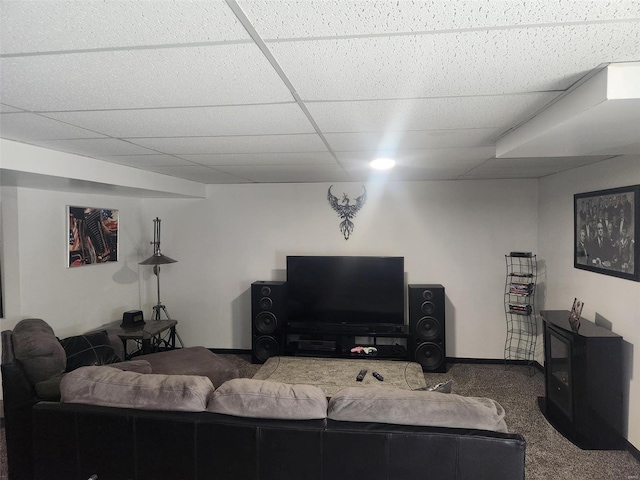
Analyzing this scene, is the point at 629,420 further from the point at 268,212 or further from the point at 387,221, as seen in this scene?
the point at 268,212

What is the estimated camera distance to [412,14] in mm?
878

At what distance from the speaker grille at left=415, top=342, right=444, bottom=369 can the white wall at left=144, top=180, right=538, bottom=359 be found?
1.57 feet

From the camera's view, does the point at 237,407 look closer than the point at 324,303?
Yes

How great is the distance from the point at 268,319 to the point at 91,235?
7.16ft

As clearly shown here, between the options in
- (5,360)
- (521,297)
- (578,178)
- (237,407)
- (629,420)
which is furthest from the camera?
(521,297)

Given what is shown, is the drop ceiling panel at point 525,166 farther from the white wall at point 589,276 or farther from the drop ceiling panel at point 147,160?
the drop ceiling panel at point 147,160

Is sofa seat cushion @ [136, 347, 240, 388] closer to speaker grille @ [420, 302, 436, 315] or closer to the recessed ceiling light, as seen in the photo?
speaker grille @ [420, 302, 436, 315]

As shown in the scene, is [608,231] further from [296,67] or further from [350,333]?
[296,67]

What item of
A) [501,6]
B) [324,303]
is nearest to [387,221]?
[324,303]

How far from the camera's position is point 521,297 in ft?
14.1

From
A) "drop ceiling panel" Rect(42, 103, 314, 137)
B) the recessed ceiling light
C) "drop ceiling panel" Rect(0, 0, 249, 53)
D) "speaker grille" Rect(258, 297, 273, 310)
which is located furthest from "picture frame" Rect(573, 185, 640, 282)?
"speaker grille" Rect(258, 297, 273, 310)

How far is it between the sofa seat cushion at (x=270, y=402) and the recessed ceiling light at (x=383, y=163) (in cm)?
189

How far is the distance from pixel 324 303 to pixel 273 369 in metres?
1.17

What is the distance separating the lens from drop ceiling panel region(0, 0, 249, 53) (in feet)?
2.77
